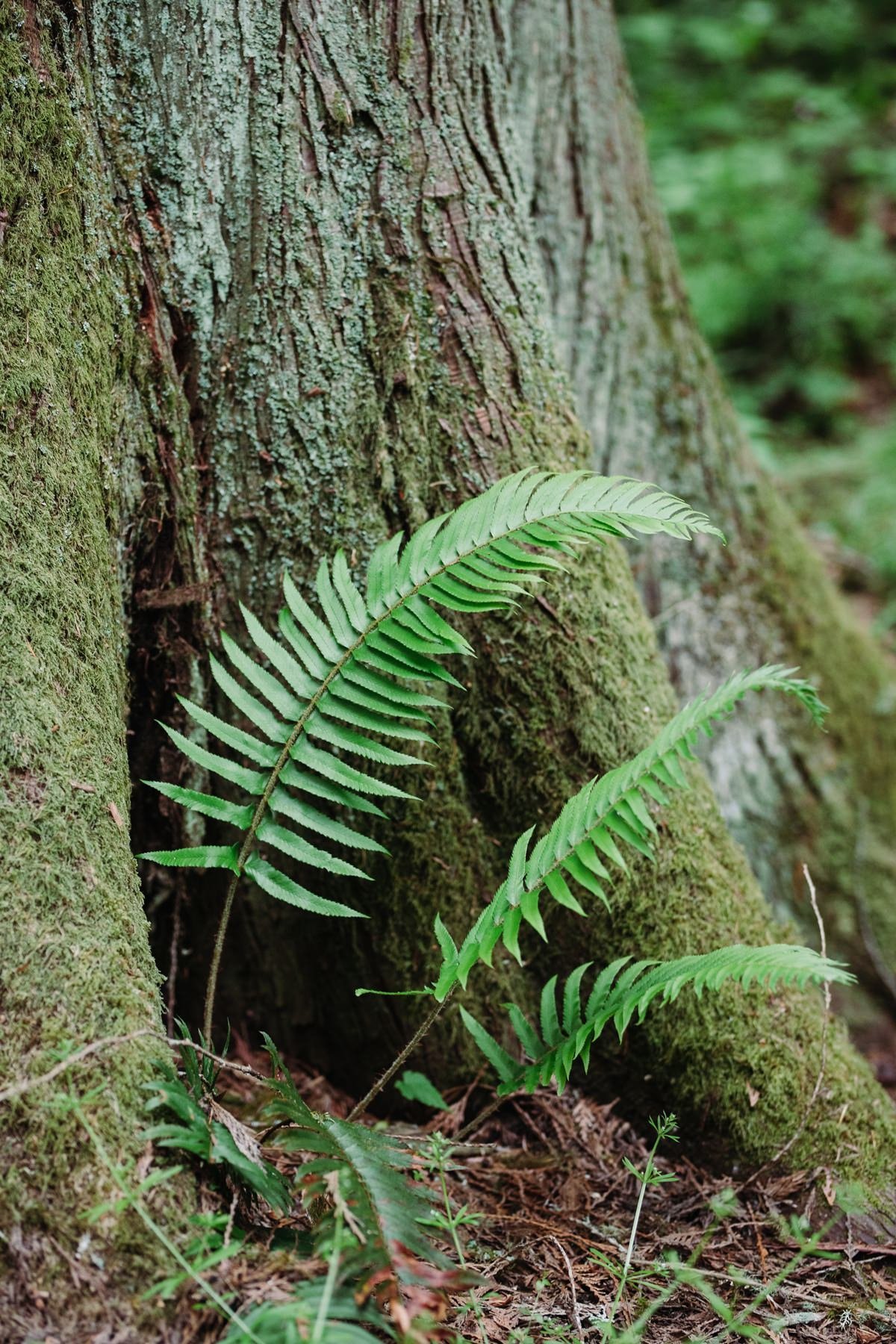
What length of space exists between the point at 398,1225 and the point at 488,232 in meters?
2.10

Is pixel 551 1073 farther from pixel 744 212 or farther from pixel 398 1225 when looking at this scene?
pixel 744 212

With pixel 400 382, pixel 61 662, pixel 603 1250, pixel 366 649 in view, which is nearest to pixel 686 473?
pixel 400 382

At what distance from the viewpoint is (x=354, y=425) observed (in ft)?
7.88

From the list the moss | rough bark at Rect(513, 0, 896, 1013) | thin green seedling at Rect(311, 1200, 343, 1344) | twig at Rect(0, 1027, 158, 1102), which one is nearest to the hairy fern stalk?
the moss

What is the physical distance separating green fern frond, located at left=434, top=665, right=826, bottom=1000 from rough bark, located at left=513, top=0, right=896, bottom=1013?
4.82ft

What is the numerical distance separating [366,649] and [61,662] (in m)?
0.58

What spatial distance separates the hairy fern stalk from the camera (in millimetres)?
2027

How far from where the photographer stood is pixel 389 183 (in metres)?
2.37

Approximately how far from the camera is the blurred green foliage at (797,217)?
23.1 feet

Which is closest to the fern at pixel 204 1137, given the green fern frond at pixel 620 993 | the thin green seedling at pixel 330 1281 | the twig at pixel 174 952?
the thin green seedling at pixel 330 1281

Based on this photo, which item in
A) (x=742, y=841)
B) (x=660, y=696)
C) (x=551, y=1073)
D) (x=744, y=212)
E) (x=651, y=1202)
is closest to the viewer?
(x=551, y=1073)

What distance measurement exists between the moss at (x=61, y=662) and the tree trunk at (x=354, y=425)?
0.01 metres

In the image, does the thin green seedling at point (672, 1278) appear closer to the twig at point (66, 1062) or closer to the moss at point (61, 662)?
the moss at point (61, 662)

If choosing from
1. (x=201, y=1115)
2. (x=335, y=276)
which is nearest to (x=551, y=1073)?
(x=201, y=1115)
